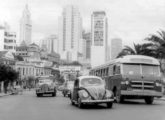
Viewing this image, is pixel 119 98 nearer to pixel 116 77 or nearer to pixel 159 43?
pixel 116 77

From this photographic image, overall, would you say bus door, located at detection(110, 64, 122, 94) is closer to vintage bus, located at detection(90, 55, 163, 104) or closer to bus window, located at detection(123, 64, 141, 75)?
vintage bus, located at detection(90, 55, 163, 104)

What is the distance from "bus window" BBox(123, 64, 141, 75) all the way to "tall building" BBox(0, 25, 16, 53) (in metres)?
134

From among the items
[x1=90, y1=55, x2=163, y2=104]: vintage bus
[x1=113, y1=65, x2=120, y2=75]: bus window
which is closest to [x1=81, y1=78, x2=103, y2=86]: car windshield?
[x1=90, y1=55, x2=163, y2=104]: vintage bus

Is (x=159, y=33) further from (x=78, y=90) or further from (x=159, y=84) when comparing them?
(x=78, y=90)

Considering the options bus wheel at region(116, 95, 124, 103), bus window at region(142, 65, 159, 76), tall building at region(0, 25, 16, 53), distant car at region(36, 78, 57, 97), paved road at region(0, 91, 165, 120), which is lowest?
paved road at region(0, 91, 165, 120)

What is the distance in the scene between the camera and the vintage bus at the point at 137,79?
23.5 metres

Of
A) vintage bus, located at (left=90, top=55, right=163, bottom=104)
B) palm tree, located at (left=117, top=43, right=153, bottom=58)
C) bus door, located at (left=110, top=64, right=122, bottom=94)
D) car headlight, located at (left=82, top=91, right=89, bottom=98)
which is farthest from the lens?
palm tree, located at (left=117, top=43, right=153, bottom=58)

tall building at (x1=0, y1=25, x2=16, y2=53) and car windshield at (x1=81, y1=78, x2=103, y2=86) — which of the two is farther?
tall building at (x1=0, y1=25, x2=16, y2=53)


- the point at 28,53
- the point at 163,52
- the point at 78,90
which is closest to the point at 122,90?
the point at 78,90

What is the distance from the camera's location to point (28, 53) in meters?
180

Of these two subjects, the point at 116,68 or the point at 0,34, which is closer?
the point at 116,68

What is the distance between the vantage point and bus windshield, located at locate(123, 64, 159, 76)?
23938mm

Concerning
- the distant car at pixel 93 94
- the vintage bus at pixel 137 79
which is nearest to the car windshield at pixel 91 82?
the distant car at pixel 93 94

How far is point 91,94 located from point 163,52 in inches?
1040
